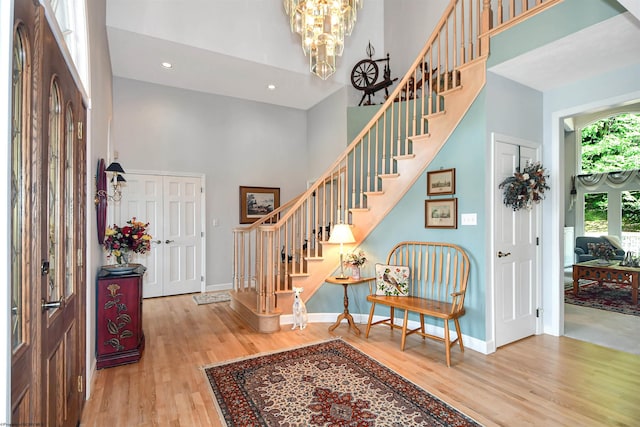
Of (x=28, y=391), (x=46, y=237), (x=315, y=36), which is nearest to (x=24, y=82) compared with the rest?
(x=46, y=237)

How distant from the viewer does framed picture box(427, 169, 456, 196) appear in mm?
3473

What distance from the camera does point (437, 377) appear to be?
275 cm

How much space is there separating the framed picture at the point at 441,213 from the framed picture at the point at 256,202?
3.73m

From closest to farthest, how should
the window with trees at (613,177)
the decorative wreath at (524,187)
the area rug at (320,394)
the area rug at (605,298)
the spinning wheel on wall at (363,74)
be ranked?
the area rug at (320,394) < the decorative wreath at (524,187) < the area rug at (605,298) < the spinning wheel on wall at (363,74) < the window with trees at (613,177)

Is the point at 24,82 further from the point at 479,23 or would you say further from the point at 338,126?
Answer: the point at 338,126

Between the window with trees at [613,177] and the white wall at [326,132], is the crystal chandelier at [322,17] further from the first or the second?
the window with trees at [613,177]

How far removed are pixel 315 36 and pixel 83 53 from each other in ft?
7.47

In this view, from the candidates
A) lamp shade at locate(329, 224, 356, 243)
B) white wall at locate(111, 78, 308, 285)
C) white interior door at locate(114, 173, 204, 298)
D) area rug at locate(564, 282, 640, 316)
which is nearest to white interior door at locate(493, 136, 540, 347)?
lamp shade at locate(329, 224, 356, 243)

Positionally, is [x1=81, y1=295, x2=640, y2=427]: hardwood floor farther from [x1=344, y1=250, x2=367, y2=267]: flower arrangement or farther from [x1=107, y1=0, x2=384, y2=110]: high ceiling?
[x1=107, y1=0, x2=384, y2=110]: high ceiling

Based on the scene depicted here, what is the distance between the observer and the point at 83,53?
8.38 ft

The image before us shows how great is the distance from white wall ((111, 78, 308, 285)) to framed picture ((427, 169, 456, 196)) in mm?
3754

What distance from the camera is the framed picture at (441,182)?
3.47 metres

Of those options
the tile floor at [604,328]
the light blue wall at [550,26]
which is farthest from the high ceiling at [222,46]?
the tile floor at [604,328]

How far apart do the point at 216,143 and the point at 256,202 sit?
1.34m
